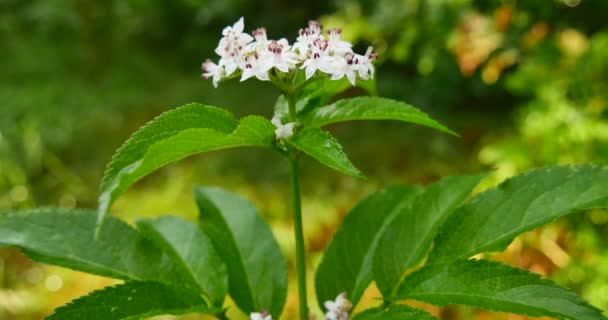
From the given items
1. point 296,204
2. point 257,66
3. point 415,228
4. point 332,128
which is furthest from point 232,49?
point 332,128

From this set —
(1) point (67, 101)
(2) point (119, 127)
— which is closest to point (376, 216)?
(2) point (119, 127)

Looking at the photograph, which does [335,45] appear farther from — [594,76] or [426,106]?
[426,106]

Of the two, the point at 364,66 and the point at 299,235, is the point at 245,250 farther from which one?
the point at 364,66

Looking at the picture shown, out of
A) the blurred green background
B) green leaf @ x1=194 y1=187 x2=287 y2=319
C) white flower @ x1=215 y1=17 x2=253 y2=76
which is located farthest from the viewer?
the blurred green background

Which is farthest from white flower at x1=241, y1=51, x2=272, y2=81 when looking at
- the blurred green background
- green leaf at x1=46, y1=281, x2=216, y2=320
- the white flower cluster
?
the blurred green background

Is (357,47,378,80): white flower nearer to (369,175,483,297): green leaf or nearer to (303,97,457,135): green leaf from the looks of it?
(303,97,457,135): green leaf

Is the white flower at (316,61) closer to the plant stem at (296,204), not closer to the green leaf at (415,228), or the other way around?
the plant stem at (296,204)
